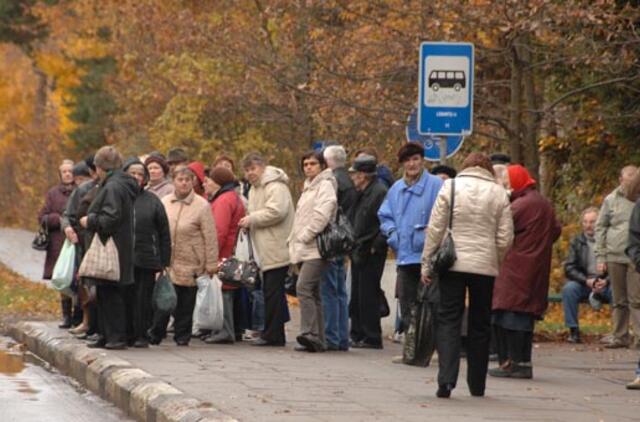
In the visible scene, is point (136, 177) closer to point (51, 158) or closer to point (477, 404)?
point (477, 404)

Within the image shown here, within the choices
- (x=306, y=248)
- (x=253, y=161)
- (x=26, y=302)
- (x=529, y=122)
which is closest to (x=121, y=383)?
(x=306, y=248)

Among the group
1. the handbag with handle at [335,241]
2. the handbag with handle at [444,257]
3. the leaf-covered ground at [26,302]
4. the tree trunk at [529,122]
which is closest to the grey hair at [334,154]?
the handbag with handle at [335,241]

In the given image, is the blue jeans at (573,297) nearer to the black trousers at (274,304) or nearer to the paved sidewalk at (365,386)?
the paved sidewalk at (365,386)

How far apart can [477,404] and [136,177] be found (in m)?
5.70

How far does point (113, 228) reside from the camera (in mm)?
16250

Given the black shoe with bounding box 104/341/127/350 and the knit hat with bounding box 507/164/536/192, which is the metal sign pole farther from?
the black shoe with bounding box 104/341/127/350

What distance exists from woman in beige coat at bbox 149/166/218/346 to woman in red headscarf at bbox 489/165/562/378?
3777 millimetres

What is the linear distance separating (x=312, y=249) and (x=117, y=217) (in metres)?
1.85

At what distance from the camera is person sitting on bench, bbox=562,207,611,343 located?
19.8 meters

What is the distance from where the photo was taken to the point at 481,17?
20.1 m

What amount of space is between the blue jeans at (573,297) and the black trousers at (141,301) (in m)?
5.10

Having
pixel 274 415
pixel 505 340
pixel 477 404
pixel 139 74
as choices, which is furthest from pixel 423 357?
pixel 139 74

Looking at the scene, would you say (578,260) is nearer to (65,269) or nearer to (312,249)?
(312,249)

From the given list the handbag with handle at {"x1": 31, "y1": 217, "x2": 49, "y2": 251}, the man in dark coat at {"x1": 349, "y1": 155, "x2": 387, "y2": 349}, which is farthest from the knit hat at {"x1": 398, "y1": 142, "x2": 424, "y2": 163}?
the handbag with handle at {"x1": 31, "y1": 217, "x2": 49, "y2": 251}
